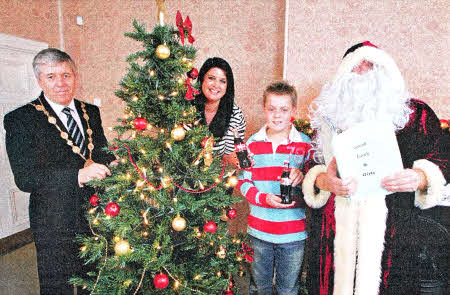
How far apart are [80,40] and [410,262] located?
13.9 feet

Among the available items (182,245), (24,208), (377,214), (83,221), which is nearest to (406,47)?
(377,214)

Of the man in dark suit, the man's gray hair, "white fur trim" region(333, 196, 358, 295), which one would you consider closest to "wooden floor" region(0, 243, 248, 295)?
the man in dark suit

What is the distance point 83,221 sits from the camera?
1.62 m

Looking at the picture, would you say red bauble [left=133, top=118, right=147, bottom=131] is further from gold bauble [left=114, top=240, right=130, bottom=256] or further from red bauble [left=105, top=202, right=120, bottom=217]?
gold bauble [left=114, top=240, right=130, bottom=256]

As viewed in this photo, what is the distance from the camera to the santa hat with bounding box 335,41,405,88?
1.18 metres

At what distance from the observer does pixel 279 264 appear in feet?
5.27

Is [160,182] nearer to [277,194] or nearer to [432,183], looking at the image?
[277,194]

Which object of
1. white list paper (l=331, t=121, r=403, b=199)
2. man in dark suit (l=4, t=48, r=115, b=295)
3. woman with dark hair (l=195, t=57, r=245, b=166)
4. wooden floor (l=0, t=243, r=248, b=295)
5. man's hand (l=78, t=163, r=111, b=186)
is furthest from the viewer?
wooden floor (l=0, t=243, r=248, b=295)

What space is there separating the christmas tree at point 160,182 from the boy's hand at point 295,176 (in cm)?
36

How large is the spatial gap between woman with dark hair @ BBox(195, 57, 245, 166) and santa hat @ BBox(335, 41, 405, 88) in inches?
34.9

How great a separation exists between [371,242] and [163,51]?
1327 millimetres

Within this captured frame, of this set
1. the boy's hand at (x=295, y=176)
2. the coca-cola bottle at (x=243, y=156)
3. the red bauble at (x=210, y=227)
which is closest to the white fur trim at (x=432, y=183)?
the boy's hand at (x=295, y=176)

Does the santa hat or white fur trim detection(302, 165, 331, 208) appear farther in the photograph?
white fur trim detection(302, 165, 331, 208)

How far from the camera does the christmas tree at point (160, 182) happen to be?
122cm
